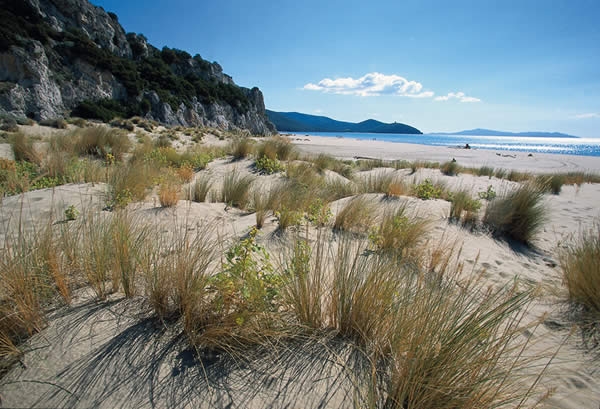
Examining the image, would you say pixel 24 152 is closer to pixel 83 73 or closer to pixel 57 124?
pixel 57 124

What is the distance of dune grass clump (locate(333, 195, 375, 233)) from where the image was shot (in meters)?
3.69

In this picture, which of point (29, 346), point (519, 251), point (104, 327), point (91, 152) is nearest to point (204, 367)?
point (104, 327)

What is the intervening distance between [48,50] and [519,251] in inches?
1163

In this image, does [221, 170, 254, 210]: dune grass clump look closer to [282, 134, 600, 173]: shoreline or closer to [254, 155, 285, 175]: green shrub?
[254, 155, 285, 175]: green shrub

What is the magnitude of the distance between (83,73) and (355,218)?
28.1 metres

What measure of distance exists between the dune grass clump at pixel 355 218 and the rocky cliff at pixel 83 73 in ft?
66.1

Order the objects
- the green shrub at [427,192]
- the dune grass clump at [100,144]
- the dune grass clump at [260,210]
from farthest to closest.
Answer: the dune grass clump at [100,144], the green shrub at [427,192], the dune grass clump at [260,210]

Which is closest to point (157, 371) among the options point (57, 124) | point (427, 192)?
point (427, 192)

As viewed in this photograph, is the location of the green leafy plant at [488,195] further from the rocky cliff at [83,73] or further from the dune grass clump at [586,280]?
the rocky cliff at [83,73]

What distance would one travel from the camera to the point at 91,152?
803 centimetres

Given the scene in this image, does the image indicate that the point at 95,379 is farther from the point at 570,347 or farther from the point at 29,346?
the point at 570,347

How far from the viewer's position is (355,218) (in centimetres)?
378

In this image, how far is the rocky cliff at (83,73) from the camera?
1655cm

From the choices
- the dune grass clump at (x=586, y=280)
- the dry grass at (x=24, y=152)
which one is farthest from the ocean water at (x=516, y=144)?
the dry grass at (x=24, y=152)
